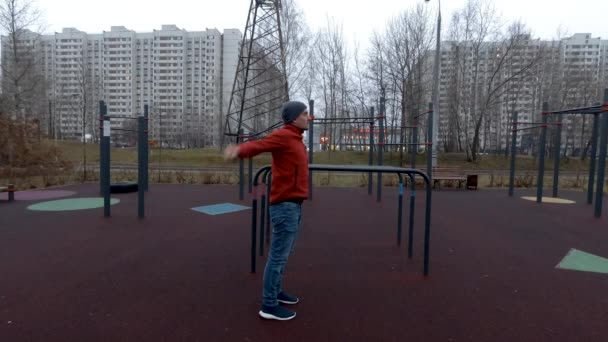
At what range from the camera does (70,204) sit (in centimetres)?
756

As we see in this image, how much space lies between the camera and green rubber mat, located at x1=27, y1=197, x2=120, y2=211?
7088mm

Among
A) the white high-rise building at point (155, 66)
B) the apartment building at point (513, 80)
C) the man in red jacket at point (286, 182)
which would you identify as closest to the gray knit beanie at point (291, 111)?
the man in red jacket at point (286, 182)

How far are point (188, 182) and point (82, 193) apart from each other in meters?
3.35

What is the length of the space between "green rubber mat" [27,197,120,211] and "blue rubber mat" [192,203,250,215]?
2026 millimetres

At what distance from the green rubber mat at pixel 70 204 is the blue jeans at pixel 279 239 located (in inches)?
239

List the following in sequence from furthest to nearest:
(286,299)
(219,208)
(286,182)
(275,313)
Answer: (219,208)
(286,299)
(275,313)
(286,182)

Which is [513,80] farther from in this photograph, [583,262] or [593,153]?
[583,262]

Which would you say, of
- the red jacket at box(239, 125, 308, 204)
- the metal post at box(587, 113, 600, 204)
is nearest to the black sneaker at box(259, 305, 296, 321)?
the red jacket at box(239, 125, 308, 204)

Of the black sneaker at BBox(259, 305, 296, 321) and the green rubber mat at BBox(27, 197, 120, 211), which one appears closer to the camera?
the black sneaker at BBox(259, 305, 296, 321)

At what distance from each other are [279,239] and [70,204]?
6856 millimetres

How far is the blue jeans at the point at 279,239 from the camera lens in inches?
97.6

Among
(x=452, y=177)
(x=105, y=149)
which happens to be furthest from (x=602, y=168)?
(x=105, y=149)

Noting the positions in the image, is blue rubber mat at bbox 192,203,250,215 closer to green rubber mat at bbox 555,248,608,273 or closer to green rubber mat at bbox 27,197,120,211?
green rubber mat at bbox 27,197,120,211

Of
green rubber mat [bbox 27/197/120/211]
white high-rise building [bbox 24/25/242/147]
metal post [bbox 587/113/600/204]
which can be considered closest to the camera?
green rubber mat [bbox 27/197/120/211]
